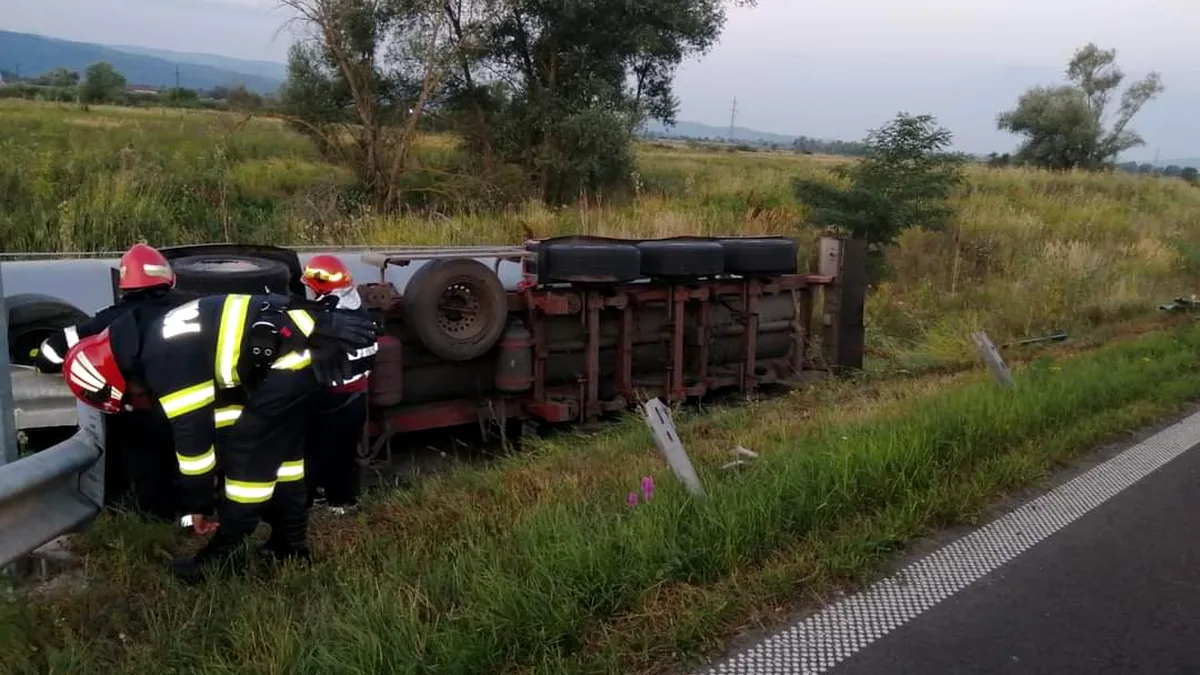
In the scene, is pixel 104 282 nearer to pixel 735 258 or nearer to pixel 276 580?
pixel 276 580

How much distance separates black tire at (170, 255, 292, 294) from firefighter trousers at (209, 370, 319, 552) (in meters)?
1.76

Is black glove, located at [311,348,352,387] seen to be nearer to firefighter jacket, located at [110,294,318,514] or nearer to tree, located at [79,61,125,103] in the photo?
firefighter jacket, located at [110,294,318,514]

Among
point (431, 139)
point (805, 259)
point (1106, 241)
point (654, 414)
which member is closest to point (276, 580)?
point (654, 414)

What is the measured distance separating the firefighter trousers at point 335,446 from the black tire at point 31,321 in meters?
1.74

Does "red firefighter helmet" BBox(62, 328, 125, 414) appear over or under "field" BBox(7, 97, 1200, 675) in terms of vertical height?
over

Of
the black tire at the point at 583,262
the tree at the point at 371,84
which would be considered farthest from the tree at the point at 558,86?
the black tire at the point at 583,262

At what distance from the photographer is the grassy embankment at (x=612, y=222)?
36.9ft

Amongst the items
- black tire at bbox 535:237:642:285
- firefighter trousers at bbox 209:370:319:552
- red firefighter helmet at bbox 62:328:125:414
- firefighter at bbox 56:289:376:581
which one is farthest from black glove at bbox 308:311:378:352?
black tire at bbox 535:237:642:285

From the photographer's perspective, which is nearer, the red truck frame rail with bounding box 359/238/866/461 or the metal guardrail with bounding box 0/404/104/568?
the metal guardrail with bounding box 0/404/104/568

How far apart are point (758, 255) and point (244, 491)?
5.51 meters

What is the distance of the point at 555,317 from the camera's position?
7.34 m

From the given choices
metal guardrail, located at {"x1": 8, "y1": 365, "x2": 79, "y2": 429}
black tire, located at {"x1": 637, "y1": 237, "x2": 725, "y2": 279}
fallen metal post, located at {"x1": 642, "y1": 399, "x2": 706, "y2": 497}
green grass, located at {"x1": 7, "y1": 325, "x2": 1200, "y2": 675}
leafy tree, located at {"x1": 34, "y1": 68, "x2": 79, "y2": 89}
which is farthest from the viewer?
leafy tree, located at {"x1": 34, "y1": 68, "x2": 79, "y2": 89}

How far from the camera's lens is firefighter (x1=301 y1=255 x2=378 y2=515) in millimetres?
4902

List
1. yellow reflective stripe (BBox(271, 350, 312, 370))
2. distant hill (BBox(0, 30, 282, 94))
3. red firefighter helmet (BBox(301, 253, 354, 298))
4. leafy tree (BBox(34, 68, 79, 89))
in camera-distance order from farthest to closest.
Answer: distant hill (BBox(0, 30, 282, 94)), leafy tree (BBox(34, 68, 79, 89)), red firefighter helmet (BBox(301, 253, 354, 298)), yellow reflective stripe (BBox(271, 350, 312, 370))
